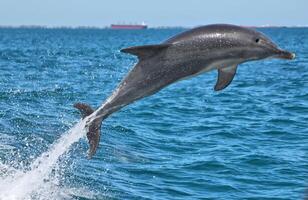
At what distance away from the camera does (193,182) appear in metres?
12.9

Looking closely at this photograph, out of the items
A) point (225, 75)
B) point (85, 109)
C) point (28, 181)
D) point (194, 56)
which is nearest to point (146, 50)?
point (194, 56)

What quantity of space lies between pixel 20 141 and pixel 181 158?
3.62 meters

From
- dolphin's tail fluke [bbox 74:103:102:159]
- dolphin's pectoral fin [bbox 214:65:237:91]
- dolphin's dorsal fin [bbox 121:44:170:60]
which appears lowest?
dolphin's tail fluke [bbox 74:103:102:159]

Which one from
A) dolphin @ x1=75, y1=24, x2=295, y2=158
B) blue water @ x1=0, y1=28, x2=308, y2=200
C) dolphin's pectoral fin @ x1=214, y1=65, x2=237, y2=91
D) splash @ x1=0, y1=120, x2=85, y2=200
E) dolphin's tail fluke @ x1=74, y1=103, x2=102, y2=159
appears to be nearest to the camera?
dolphin @ x1=75, y1=24, x2=295, y2=158

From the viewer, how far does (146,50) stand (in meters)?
6.00

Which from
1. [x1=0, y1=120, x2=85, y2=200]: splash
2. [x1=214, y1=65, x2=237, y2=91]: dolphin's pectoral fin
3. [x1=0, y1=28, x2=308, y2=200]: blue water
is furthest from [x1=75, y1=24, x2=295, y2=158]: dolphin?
[x1=0, y1=120, x2=85, y2=200]: splash

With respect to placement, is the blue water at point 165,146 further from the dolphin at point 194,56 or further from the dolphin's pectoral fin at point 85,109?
the dolphin at point 194,56

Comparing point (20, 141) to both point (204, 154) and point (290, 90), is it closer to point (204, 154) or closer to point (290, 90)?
point (204, 154)

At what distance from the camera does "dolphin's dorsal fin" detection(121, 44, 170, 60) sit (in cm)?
593

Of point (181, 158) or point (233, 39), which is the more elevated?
point (233, 39)

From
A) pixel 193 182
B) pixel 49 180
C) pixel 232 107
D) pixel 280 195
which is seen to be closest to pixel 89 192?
pixel 49 180

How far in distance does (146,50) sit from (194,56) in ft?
1.45

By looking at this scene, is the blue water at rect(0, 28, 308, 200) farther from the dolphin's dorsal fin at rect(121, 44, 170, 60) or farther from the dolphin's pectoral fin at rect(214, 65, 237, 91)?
the dolphin's pectoral fin at rect(214, 65, 237, 91)

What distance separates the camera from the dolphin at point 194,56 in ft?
19.2
